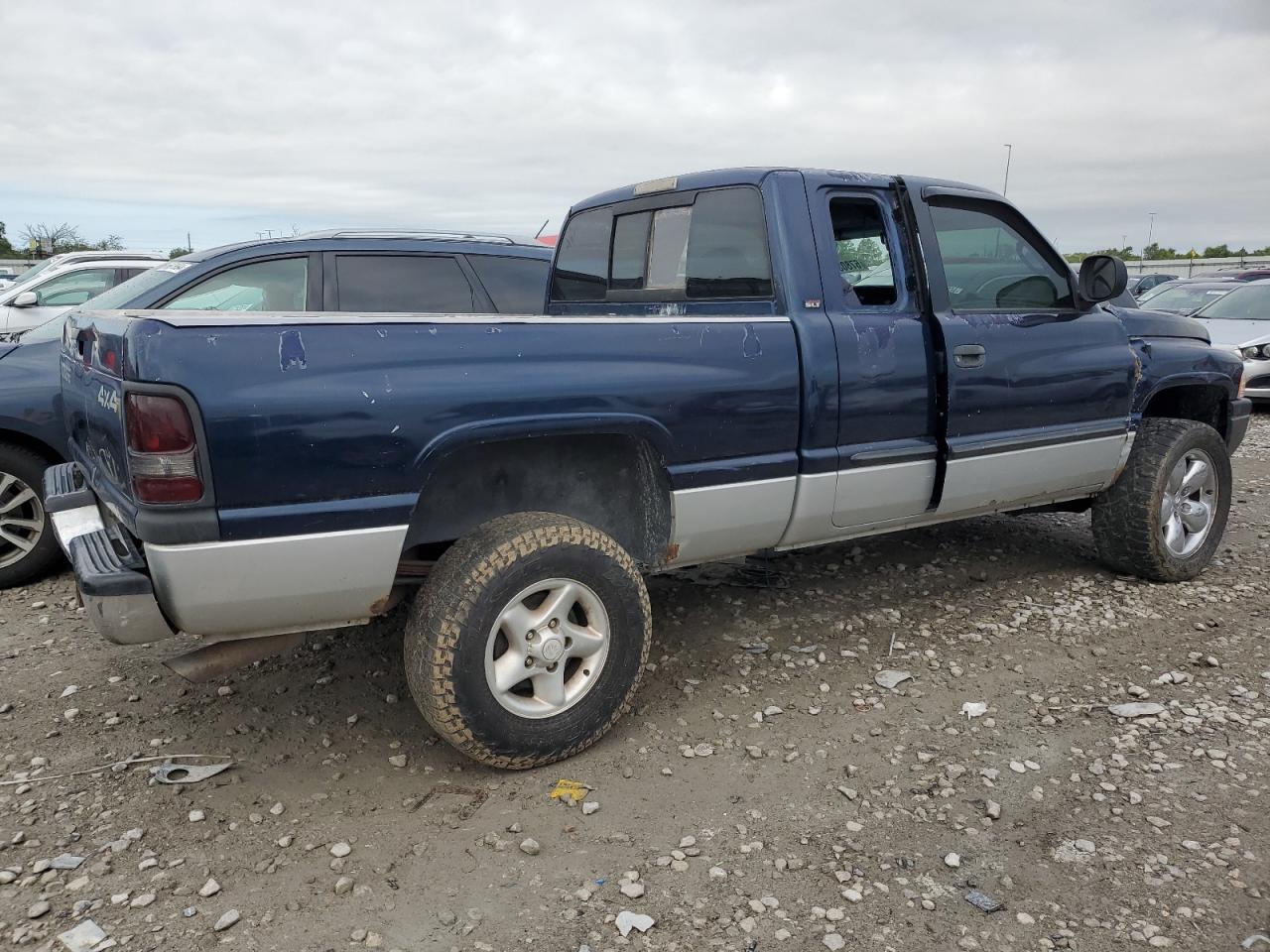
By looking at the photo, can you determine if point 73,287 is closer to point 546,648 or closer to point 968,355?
point 546,648

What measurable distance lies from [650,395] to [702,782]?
125 centimetres

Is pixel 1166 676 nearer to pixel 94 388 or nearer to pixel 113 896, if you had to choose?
pixel 113 896

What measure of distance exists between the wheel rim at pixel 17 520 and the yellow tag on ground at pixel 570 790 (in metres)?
3.31

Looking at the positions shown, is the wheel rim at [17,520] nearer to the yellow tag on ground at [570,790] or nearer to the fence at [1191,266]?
the yellow tag on ground at [570,790]

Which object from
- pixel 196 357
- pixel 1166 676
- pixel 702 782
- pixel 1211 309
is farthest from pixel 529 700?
pixel 1211 309

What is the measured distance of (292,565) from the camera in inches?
102

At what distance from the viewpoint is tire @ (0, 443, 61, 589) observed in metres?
4.60

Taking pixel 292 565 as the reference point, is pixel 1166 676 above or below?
below

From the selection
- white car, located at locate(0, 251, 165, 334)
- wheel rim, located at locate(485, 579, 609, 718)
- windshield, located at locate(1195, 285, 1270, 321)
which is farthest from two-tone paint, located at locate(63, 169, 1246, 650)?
windshield, located at locate(1195, 285, 1270, 321)

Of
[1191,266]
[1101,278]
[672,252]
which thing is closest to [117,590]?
[672,252]

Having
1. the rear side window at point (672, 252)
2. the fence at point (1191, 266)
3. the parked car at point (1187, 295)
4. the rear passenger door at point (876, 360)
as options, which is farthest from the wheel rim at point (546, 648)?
the fence at point (1191, 266)

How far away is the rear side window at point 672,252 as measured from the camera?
369cm

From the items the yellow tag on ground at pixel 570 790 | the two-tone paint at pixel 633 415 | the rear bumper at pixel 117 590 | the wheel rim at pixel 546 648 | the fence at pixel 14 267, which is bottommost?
the yellow tag on ground at pixel 570 790

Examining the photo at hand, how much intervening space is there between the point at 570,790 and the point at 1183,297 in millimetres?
13614
